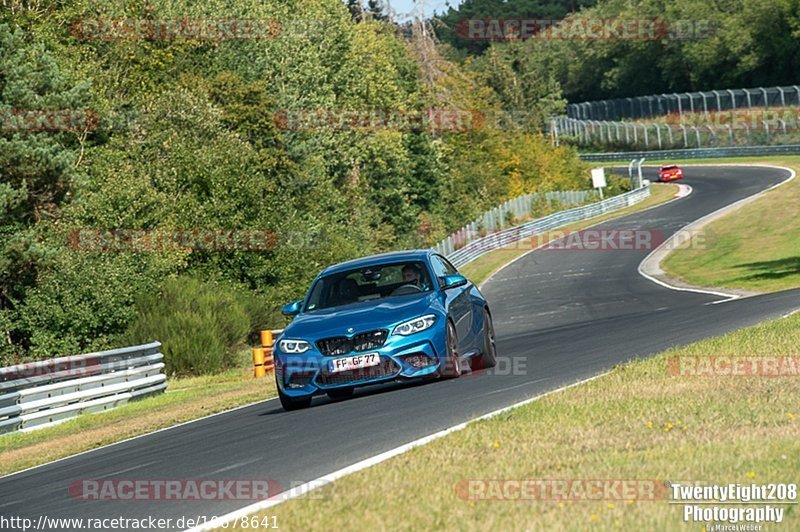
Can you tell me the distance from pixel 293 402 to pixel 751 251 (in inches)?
1477

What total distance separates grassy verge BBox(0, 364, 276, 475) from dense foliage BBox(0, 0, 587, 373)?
11.8m

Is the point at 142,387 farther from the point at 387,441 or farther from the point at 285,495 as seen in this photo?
the point at 285,495

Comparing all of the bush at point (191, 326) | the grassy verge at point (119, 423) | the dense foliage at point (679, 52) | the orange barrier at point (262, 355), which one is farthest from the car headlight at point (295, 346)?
the dense foliage at point (679, 52)

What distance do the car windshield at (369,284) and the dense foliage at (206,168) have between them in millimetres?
18654

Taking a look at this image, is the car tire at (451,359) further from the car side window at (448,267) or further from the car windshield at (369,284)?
the car side window at (448,267)

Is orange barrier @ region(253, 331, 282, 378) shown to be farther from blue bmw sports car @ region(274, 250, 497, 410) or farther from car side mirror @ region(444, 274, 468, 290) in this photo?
car side mirror @ region(444, 274, 468, 290)

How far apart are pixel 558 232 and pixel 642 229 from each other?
7.71 meters

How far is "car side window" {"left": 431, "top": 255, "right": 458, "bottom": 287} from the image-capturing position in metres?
14.4

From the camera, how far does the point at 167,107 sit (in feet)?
180

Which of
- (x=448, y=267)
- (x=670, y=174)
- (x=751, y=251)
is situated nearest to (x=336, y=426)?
(x=448, y=267)

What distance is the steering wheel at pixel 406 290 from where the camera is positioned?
14.1 metres

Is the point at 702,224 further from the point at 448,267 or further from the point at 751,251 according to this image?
the point at 448,267

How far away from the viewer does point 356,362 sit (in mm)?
13094

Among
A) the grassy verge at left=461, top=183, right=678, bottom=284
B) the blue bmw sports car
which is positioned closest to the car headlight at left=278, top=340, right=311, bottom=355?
the blue bmw sports car
